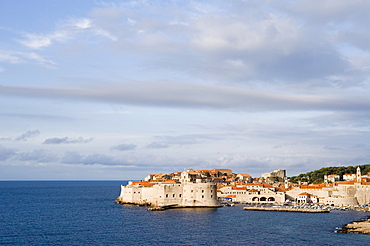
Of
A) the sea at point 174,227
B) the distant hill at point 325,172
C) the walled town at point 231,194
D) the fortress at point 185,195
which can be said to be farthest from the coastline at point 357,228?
the distant hill at point 325,172

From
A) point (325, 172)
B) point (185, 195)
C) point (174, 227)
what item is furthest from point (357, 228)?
point (325, 172)

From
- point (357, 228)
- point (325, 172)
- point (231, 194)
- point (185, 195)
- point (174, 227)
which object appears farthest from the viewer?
point (325, 172)

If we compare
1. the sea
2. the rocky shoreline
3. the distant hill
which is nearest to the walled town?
the sea

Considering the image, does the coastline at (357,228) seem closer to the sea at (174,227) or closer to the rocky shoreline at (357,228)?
the rocky shoreline at (357,228)

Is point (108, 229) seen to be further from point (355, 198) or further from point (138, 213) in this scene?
point (355, 198)

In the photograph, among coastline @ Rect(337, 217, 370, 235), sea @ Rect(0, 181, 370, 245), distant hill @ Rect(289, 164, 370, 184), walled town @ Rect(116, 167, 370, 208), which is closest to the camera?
sea @ Rect(0, 181, 370, 245)

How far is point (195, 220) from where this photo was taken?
2324 inches

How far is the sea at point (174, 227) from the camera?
4406 cm

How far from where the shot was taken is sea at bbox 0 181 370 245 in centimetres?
4406

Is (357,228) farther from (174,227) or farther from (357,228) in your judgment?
(174,227)

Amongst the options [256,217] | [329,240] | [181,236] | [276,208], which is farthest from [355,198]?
[181,236]

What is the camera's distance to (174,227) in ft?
172

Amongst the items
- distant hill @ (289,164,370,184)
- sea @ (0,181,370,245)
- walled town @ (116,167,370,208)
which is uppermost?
distant hill @ (289,164,370,184)

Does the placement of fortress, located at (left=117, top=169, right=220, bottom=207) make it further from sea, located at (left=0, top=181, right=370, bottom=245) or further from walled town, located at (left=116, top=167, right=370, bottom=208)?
sea, located at (left=0, top=181, right=370, bottom=245)
